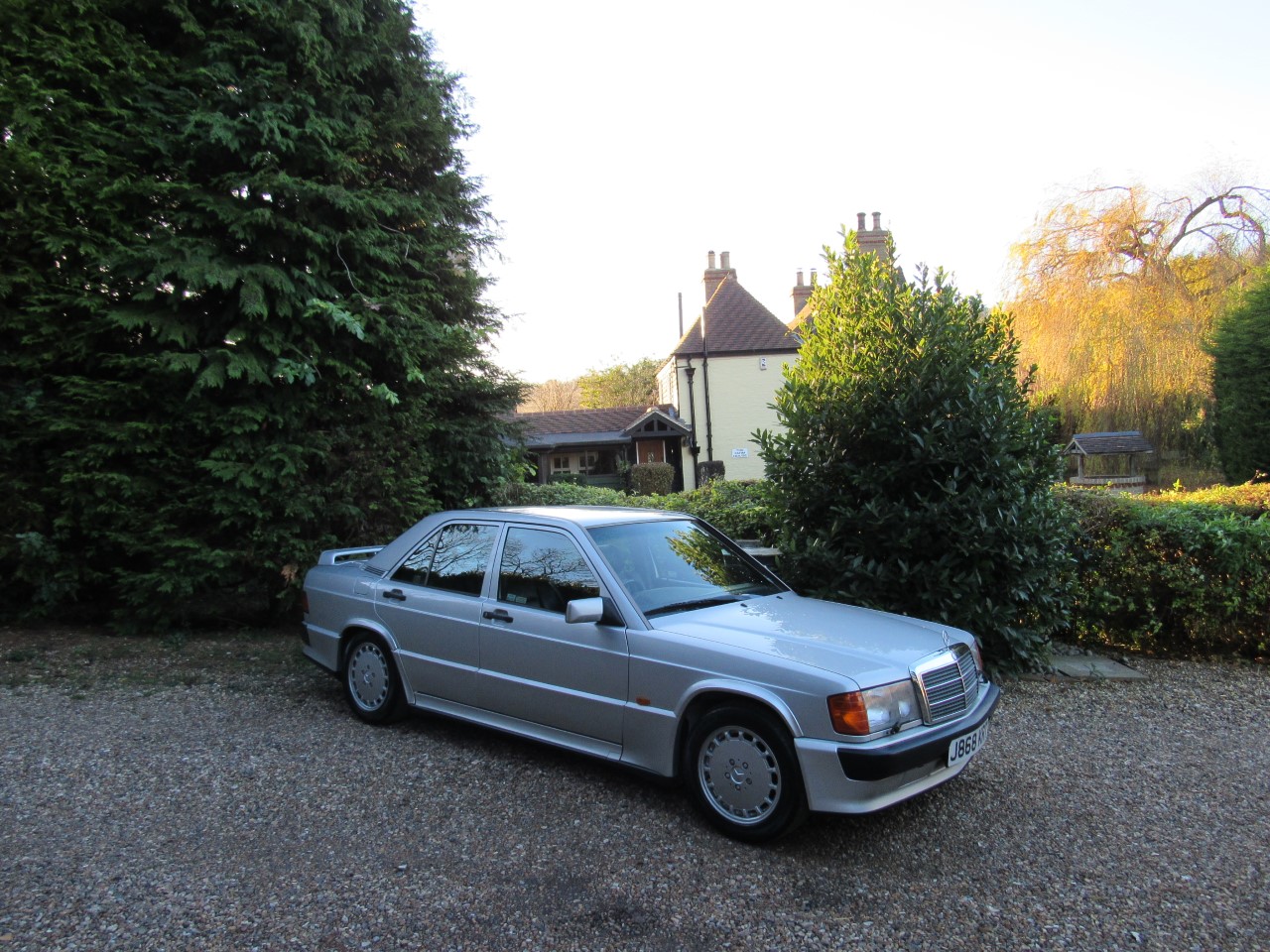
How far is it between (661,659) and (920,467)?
3.15m

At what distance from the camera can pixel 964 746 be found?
3.79m

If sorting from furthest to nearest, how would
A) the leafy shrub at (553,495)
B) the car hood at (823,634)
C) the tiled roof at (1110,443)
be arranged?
the tiled roof at (1110,443), the leafy shrub at (553,495), the car hood at (823,634)

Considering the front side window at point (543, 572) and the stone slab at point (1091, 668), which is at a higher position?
the front side window at point (543, 572)

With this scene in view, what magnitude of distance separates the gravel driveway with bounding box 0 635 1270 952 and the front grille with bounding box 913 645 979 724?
1.91 ft

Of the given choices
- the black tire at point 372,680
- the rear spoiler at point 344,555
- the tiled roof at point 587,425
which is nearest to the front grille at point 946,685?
the black tire at point 372,680

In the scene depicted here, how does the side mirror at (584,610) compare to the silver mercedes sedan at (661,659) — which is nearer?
the silver mercedes sedan at (661,659)

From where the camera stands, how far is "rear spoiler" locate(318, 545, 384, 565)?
6216 millimetres

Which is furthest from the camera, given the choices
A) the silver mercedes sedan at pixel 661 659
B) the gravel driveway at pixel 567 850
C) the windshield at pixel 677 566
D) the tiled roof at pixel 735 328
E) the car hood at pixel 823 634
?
the tiled roof at pixel 735 328

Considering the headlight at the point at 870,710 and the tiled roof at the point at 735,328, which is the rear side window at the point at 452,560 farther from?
the tiled roof at the point at 735,328

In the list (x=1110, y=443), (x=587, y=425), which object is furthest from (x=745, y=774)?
(x=587, y=425)

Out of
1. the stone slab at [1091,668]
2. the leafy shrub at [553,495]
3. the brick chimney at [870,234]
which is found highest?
the brick chimney at [870,234]

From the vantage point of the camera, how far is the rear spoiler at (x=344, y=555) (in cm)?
622

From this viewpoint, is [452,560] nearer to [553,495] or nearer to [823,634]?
[823,634]

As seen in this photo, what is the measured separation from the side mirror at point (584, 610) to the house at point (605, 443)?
27.4m
